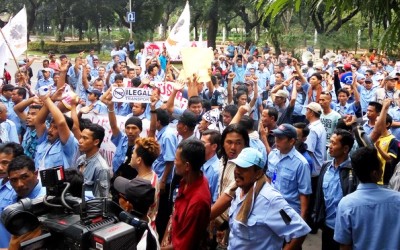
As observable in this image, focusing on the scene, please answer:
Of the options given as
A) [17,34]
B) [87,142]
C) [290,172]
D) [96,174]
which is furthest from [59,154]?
[17,34]

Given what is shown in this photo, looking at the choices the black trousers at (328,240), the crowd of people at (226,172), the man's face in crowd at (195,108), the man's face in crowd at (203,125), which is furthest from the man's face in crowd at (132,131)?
the black trousers at (328,240)

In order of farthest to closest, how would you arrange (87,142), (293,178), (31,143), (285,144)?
(31,143), (87,142), (285,144), (293,178)

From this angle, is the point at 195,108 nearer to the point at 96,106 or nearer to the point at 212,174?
the point at 96,106

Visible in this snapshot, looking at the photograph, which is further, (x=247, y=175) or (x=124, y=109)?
(x=124, y=109)

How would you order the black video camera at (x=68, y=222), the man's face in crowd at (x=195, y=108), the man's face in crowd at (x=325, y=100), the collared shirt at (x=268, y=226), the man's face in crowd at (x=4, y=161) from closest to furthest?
1. the black video camera at (x=68, y=222)
2. the collared shirt at (x=268, y=226)
3. the man's face in crowd at (x=4, y=161)
4. the man's face in crowd at (x=195, y=108)
5. the man's face in crowd at (x=325, y=100)

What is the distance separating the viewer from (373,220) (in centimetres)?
356

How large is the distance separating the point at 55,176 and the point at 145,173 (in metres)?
1.54

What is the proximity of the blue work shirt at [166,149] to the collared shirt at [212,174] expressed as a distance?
0.98 m

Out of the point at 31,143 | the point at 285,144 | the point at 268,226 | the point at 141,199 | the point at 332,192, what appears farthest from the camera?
the point at 31,143

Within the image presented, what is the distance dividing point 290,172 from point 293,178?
66mm

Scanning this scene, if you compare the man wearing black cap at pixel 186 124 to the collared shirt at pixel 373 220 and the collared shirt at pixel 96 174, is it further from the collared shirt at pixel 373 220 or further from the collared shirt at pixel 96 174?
the collared shirt at pixel 373 220

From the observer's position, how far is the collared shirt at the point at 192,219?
3.62 m

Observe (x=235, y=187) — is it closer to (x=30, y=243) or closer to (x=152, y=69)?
(x=30, y=243)

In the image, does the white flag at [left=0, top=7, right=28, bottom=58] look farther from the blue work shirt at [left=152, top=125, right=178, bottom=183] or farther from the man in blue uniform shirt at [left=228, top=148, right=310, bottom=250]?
the man in blue uniform shirt at [left=228, top=148, right=310, bottom=250]
